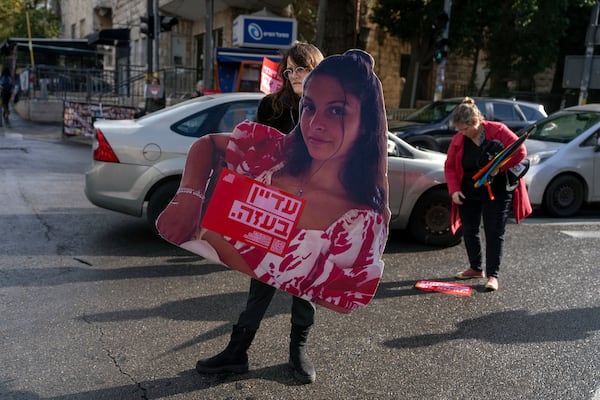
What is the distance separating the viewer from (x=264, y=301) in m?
3.28

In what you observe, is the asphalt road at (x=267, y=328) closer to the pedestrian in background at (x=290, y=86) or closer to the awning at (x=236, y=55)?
the pedestrian in background at (x=290, y=86)

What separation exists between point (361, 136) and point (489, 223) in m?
2.71

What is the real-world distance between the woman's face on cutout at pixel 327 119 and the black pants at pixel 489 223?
2658 mm

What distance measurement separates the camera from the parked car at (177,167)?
5.89m

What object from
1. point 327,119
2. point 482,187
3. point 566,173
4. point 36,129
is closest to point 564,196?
point 566,173

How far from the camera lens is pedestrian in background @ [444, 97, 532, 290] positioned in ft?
16.4

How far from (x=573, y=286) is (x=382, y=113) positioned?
11.3ft

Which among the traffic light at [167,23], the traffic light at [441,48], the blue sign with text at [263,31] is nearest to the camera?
the traffic light at [441,48]

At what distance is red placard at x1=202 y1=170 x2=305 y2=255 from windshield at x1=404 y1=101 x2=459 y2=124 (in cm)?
1043

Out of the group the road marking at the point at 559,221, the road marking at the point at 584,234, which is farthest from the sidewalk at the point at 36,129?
the road marking at the point at 584,234

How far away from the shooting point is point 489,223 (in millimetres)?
5168

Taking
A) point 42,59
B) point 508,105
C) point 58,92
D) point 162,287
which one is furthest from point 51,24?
point 162,287

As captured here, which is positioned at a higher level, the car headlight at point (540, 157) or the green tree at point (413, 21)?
the green tree at point (413, 21)

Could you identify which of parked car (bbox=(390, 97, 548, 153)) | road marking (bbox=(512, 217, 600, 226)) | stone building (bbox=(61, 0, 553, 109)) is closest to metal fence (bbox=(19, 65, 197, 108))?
stone building (bbox=(61, 0, 553, 109))
